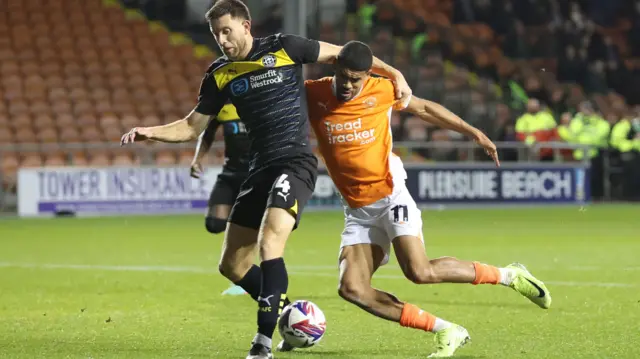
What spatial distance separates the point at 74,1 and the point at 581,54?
12.7 m

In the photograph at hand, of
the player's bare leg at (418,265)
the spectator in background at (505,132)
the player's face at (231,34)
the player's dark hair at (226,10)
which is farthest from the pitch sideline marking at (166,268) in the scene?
the spectator in background at (505,132)

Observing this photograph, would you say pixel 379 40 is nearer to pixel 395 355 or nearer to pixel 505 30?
pixel 505 30

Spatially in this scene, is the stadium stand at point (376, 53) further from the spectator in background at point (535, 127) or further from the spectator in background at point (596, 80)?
the spectator in background at point (535, 127)

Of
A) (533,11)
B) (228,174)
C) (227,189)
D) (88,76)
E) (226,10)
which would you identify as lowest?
(227,189)

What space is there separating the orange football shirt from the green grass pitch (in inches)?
37.5

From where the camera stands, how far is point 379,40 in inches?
1172

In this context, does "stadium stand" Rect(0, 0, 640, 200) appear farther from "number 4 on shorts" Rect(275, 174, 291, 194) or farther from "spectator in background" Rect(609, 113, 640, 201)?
"number 4 on shorts" Rect(275, 174, 291, 194)

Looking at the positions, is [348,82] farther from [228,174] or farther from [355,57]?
[228,174]

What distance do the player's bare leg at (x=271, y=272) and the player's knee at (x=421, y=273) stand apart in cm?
73

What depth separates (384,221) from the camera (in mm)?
7168

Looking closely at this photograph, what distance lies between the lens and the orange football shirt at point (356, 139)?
23.6 ft

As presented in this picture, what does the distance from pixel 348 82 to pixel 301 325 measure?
139cm

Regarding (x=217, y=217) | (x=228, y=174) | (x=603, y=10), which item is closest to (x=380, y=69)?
(x=217, y=217)

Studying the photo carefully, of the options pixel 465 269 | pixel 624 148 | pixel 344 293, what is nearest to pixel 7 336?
pixel 344 293
